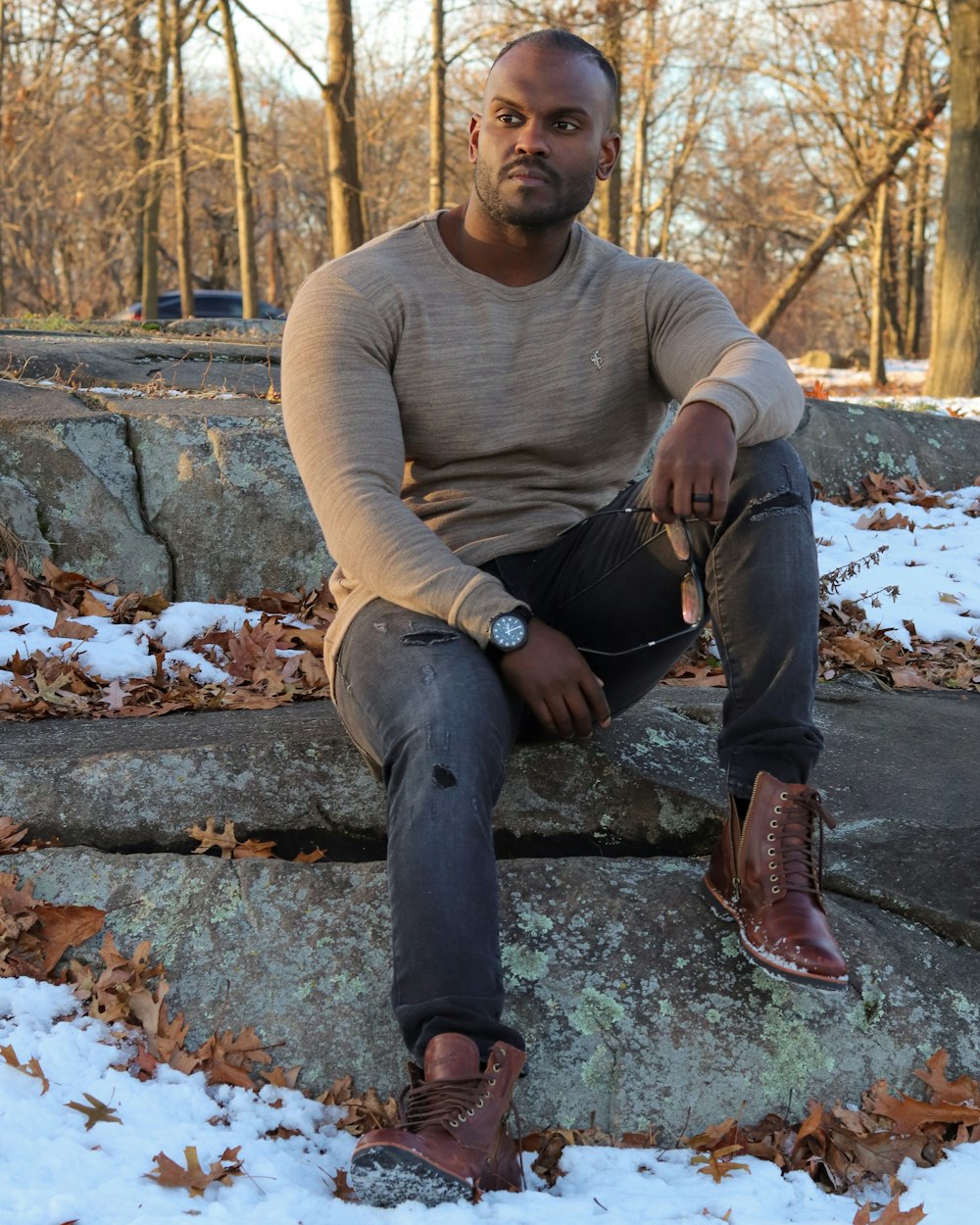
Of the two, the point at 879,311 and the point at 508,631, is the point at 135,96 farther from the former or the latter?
the point at 508,631

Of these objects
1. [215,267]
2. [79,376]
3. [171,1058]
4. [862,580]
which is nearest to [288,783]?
[171,1058]

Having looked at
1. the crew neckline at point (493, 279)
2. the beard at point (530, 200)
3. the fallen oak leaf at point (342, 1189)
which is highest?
the beard at point (530, 200)

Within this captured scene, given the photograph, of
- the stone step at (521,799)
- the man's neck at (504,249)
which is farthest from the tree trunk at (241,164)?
the stone step at (521,799)

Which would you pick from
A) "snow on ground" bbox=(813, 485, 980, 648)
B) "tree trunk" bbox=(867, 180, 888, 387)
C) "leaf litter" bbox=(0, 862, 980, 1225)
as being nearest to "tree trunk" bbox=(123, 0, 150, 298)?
"snow on ground" bbox=(813, 485, 980, 648)

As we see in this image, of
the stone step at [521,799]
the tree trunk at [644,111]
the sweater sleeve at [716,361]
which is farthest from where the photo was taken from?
the tree trunk at [644,111]

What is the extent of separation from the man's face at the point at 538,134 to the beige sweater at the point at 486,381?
171 millimetres

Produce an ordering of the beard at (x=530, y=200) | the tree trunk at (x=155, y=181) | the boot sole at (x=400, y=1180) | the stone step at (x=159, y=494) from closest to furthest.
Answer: the boot sole at (x=400, y=1180), the beard at (x=530, y=200), the stone step at (x=159, y=494), the tree trunk at (x=155, y=181)

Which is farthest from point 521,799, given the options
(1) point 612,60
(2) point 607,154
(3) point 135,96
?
(3) point 135,96

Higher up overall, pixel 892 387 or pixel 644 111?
pixel 644 111

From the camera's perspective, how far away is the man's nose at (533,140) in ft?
9.34

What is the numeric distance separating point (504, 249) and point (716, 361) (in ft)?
1.94

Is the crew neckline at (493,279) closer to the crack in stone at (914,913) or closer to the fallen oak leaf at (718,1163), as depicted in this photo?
the crack in stone at (914,913)

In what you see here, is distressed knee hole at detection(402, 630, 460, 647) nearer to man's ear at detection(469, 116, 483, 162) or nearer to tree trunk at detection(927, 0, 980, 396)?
man's ear at detection(469, 116, 483, 162)

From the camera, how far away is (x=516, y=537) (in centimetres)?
292
